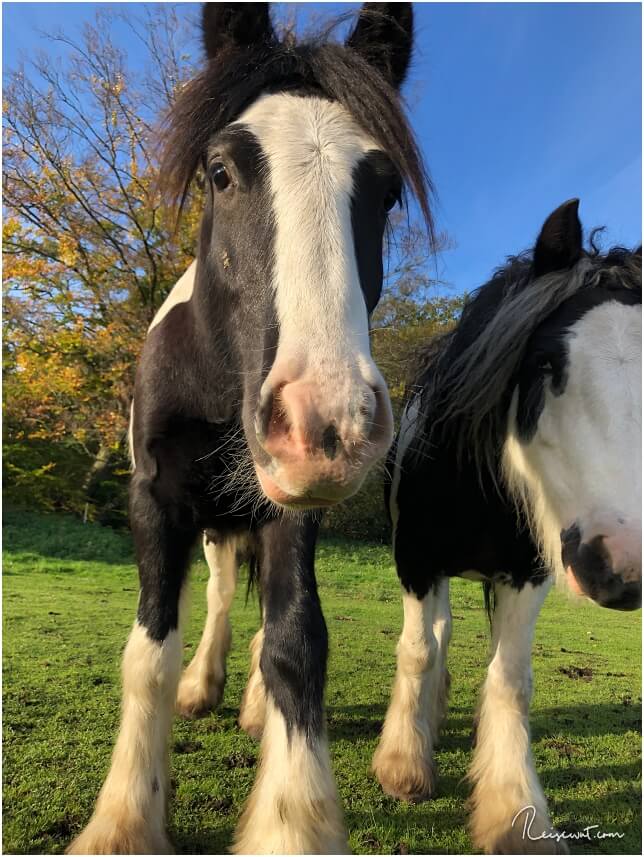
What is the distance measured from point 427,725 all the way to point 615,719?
1783 millimetres

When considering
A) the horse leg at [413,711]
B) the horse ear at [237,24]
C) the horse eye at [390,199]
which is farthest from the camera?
the horse leg at [413,711]

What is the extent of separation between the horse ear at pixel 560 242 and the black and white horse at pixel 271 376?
61cm

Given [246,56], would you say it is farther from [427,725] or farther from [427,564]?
[427,725]

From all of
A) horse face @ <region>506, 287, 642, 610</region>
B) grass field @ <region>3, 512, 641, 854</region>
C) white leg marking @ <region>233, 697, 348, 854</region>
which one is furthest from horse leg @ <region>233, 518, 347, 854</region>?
horse face @ <region>506, 287, 642, 610</region>

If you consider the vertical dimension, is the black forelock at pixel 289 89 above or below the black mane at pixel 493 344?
above

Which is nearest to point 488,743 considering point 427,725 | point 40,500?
point 427,725

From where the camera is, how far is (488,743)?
260cm

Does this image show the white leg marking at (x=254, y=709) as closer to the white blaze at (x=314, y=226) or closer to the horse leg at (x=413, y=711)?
the horse leg at (x=413, y=711)

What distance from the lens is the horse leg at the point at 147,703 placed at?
6.44 feet

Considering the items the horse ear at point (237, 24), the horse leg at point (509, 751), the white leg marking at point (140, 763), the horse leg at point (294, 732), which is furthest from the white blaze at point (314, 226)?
the horse leg at point (509, 751)

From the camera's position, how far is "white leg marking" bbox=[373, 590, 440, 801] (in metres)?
2.72

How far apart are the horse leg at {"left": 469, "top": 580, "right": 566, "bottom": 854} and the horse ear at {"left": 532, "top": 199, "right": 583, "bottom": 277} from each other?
61.2 inches

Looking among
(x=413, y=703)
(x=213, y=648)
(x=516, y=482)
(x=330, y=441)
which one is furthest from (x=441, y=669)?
(x=330, y=441)

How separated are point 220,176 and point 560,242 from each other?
60.7 inches
